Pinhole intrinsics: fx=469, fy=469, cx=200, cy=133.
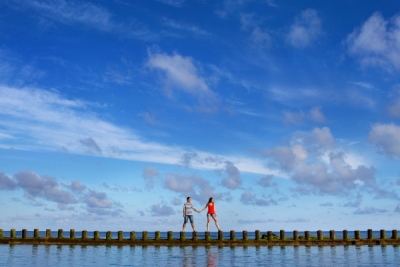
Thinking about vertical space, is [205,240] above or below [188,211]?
below

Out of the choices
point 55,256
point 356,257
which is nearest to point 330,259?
point 356,257

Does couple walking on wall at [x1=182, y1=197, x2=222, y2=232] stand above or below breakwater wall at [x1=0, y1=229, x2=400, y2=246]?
above

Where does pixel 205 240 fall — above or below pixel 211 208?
below

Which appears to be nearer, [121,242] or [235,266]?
[235,266]

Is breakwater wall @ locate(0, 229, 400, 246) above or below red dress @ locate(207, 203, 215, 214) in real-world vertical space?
below

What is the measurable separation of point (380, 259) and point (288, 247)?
1065 cm

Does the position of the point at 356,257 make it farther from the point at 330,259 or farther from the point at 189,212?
the point at 189,212

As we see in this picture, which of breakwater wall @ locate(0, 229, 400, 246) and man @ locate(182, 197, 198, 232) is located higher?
man @ locate(182, 197, 198, 232)

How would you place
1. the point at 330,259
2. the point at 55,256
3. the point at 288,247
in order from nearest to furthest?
1. the point at 330,259
2. the point at 55,256
3. the point at 288,247

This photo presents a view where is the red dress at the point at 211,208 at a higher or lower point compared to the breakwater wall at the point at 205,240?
higher

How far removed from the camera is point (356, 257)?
29.4 m

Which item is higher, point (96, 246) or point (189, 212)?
point (189, 212)

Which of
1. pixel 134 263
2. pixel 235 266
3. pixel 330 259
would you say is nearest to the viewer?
pixel 235 266

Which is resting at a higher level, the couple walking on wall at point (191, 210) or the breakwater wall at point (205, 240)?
the couple walking on wall at point (191, 210)
